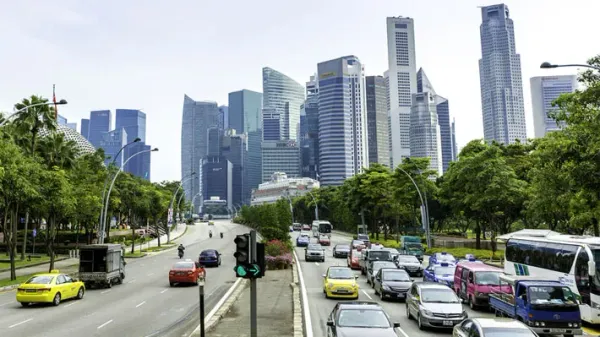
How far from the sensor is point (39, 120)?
42438mm

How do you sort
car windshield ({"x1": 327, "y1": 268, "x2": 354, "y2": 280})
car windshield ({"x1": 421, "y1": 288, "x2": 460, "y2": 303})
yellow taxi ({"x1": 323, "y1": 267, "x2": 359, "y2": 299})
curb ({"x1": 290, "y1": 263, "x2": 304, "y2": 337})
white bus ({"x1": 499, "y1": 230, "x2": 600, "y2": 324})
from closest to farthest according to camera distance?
curb ({"x1": 290, "y1": 263, "x2": 304, "y2": 337}) < car windshield ({"x1": 421, "y1": 288, "x2": 460, "y2": 303}) < white bus ({"x1": 499, "y1": 230, "x2": 600, "y2": 324}) < yellow taxi ({"x1": 323, "y1": 267, "x2": 359, "y2": 299}) < car windshield ({"x1": 327, "y1": 268, "x2": 354, "y2": 280})

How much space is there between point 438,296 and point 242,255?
31.9 feet

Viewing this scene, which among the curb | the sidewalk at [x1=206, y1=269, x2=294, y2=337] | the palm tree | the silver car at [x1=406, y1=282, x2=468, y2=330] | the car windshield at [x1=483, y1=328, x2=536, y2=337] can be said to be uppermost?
the palm tree

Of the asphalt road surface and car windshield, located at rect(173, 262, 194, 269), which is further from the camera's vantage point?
car windshield, located at rect(173, 262, 194, 269)

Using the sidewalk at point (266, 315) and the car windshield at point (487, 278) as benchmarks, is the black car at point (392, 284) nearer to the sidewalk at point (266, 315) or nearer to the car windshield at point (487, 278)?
the car windshield at point (487, 278)

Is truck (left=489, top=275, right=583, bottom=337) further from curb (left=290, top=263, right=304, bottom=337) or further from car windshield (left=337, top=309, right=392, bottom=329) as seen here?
curb (left=290, top=263, right=304, bottom=337)

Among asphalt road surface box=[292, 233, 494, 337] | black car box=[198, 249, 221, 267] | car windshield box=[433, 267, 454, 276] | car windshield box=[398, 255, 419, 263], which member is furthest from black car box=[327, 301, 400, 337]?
black car box=[198, 249, 221, 267]

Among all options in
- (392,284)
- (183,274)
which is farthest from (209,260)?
(392,284)

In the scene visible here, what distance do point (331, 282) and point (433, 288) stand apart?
6.54 m

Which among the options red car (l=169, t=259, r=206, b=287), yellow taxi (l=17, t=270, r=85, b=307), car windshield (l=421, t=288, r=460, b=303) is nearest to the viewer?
car windshield (l=421, t=288, r=460, b=303)

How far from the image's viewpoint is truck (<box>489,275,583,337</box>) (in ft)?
49.8

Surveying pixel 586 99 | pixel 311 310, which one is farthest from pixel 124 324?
pixel 586 99

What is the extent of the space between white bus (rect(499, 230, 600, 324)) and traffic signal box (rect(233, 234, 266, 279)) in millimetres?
13206

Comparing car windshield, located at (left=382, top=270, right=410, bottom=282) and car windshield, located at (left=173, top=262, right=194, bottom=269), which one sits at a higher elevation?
car windshield, located at (left=173, top=262, right=194, bottom=269)
